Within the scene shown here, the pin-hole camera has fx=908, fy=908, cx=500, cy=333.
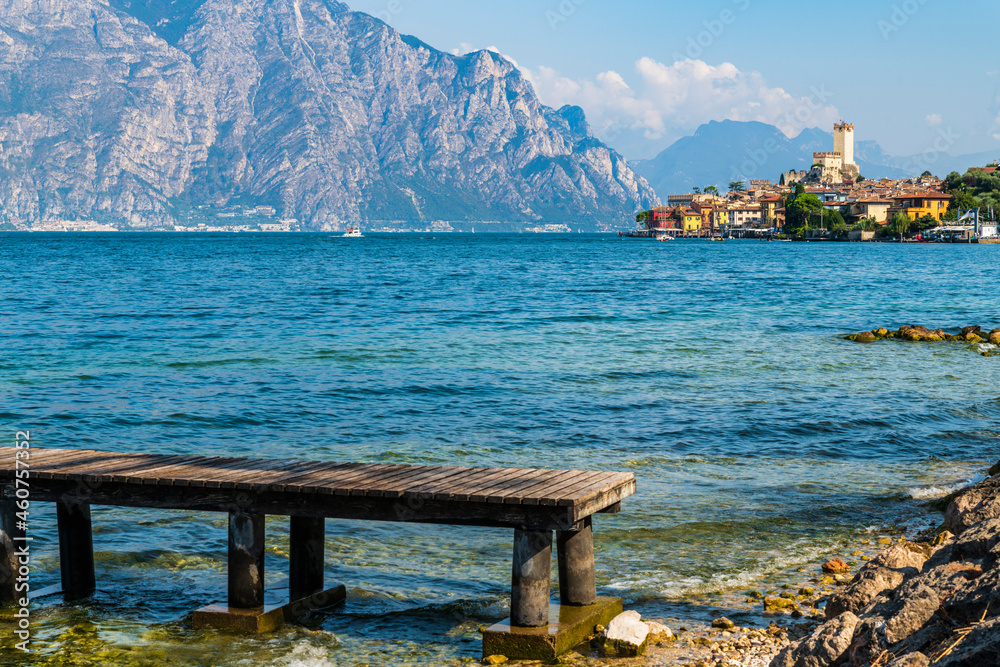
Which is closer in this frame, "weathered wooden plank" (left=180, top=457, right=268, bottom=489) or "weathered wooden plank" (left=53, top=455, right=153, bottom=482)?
"weathered wooden plank" (left=180, top=457, right=268, bottom=489)

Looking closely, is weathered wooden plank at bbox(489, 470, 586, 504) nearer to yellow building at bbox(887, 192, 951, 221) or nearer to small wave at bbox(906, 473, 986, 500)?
small wave at bbox(906, 473, 986, 500)

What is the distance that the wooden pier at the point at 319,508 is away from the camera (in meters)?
7.13

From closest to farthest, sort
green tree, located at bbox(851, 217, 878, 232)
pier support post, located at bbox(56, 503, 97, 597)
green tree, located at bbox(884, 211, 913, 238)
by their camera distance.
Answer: pier support post, located at bbox(56, 503, 97, 597) → green tree, located at bbox(884, 211, 913, 238) → green tree, located at bbox(851, 217, 878, 232)

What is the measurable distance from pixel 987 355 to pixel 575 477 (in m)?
25.8

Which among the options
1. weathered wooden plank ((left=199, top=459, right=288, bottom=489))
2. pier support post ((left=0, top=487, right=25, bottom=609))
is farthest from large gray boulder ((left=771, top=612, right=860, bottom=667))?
pier support post ((left=0, top=487, right=25, bottom=609))

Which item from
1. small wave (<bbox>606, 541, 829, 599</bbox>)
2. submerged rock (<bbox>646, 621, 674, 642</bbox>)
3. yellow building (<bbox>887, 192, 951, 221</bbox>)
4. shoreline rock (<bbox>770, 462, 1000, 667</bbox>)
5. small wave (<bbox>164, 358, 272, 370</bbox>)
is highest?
yellow building (<bbox>887, 192, 951, 221</bbox>)

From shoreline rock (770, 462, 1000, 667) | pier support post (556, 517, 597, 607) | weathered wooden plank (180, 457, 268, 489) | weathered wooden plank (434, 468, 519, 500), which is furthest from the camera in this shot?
pier support post (556, 517, 597, 607)

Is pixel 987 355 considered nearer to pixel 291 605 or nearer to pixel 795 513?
pixel 795 513

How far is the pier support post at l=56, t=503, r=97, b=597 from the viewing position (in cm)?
863

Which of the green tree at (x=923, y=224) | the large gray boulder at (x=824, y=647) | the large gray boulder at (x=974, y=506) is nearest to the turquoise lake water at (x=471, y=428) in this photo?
the large gray boulder at (x=974, y=506)

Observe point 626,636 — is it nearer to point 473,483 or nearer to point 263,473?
point 473,483

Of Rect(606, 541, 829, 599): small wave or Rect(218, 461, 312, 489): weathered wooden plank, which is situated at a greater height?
Rect(218, 461, 312, 489): weathered wooden plank

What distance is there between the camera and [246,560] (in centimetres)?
783

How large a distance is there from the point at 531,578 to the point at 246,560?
8.25ft
